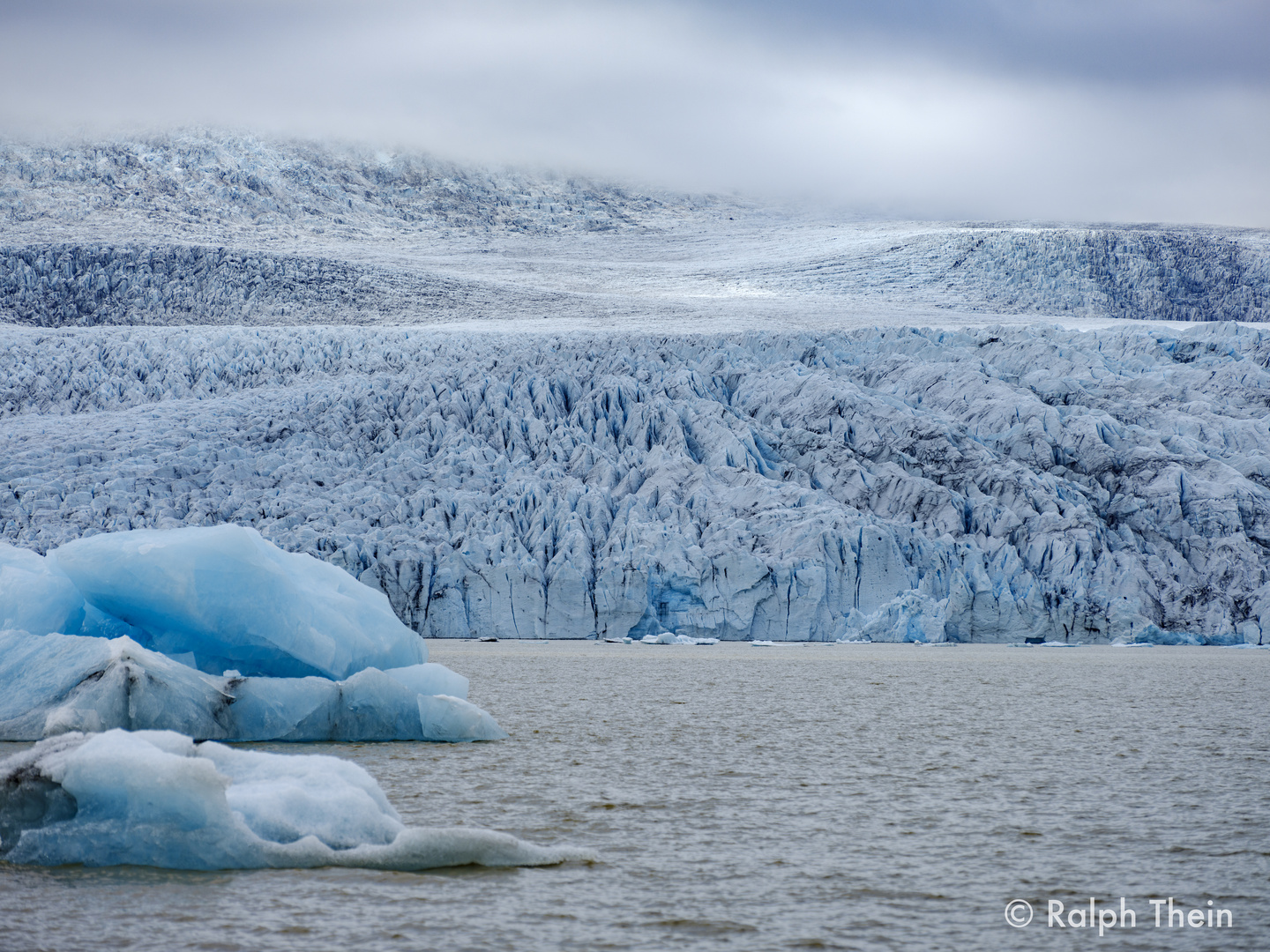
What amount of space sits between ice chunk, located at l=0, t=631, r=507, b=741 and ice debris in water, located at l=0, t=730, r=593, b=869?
2.14m

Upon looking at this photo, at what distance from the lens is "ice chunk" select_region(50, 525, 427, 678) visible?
285 inches

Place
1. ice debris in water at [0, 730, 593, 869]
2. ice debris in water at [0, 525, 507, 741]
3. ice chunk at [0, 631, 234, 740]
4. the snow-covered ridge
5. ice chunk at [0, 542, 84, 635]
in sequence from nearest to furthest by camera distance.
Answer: ice debris in water at [0, 730, 593, 869]
ice chunk at [0, 631, 234, 740]
ice debris in water at [0, 525, 507, 741]
ice chunk at [0, 542, 84, 635]
the snow-covered ridge

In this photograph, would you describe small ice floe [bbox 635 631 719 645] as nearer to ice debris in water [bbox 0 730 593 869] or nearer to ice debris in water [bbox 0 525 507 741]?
ice debris in water [bbox 0 525 507 741]

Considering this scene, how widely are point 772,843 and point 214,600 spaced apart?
14.1 ft

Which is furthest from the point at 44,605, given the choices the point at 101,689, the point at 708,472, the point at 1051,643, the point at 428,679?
the point at 1051,643

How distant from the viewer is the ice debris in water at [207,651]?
21.6 feet

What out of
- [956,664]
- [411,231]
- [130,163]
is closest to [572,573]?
[956,664]

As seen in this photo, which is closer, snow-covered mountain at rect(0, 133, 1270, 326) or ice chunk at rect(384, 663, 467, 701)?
ice chunk at rect(384, 663, 467, 701)

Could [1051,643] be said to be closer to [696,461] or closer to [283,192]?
[696,461]

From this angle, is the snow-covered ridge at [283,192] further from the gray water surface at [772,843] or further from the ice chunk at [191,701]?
the gray water surface at [772,843]

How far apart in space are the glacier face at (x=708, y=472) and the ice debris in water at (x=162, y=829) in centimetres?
1473

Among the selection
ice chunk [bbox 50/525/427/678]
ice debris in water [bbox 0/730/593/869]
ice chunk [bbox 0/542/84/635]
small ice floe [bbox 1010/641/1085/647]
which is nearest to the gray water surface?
ice debris in water [bbox 0/730/593/869]

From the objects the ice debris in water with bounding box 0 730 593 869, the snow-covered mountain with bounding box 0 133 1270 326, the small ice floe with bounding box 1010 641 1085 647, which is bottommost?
the small ice floe with bounding box 1010 641 1085 647

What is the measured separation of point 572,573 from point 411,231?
35.6 meters
